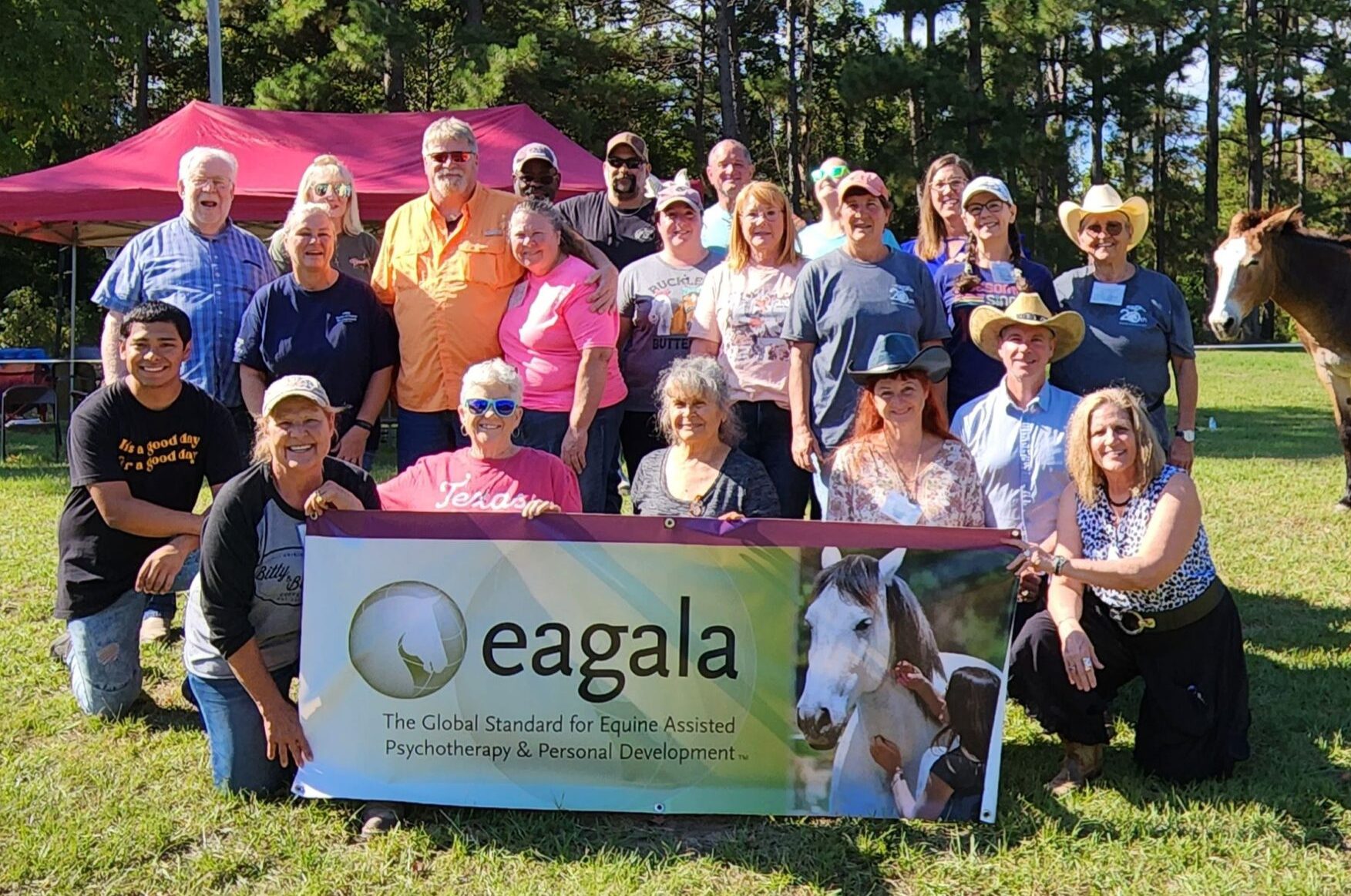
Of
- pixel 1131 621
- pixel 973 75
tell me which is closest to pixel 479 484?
pixel 1131 621

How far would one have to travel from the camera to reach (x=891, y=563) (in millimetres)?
3594

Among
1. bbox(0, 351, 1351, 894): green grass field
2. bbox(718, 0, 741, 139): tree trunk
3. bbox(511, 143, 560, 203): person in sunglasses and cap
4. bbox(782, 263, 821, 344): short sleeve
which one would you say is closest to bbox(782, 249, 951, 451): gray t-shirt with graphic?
bbox(782, 263, 821, 344): short sleeve

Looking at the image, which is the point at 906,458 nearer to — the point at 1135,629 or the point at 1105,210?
the point at 1135,629

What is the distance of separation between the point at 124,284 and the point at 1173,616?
4.46m

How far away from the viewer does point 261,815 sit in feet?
11.5

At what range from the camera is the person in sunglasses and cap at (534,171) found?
18.7 ft

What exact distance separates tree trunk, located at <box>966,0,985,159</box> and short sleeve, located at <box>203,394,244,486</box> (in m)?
23.6

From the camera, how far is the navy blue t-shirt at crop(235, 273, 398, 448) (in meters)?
4.68

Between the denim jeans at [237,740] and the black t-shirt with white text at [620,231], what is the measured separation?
2808mm

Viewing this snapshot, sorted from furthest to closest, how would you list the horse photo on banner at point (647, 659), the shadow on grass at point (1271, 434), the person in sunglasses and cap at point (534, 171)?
the shadow on grass at point (1271, 434), the person in sunglasses and cap at point (534, 171), the horse photo on banner at point (647, 659)

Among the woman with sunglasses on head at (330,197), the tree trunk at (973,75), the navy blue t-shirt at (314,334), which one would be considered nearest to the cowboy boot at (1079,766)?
the navy blue t-shirt at (314,334)

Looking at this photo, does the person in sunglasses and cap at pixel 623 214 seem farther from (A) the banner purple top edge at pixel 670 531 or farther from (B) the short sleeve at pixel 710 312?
(A) the banner purple top edge at pixel 670 531

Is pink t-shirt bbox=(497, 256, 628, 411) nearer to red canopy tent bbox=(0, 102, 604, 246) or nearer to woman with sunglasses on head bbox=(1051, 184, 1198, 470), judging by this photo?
woman with sunglasses on head bbox=(1051, 184, 1198, 470)

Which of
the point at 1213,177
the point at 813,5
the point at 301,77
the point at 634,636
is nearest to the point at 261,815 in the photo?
the point at 634,636
